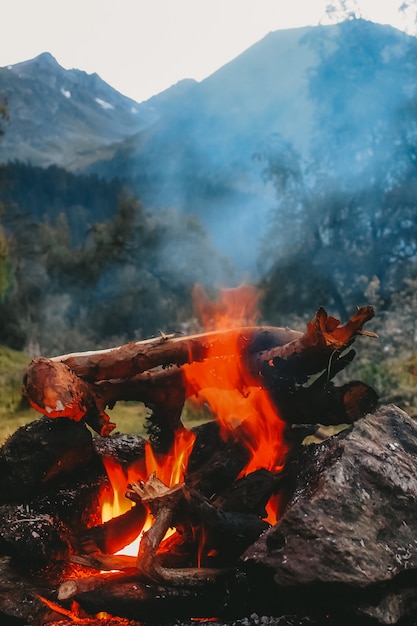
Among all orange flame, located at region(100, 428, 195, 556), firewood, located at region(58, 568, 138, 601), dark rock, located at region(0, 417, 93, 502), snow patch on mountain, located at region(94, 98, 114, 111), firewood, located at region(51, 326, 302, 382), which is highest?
snow patch on mountain, located at region(94, 98, 114, 111)

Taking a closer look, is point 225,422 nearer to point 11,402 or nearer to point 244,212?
point 11,402

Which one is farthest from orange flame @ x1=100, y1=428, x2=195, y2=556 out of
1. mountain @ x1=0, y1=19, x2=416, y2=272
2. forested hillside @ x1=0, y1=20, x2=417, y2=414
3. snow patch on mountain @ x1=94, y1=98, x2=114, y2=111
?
snow patch on mountain @ x1=94, y1=98, x2=114, y2=111

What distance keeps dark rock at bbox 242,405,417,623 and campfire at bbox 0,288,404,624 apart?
0.07m

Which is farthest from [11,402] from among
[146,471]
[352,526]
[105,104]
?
[105,104]

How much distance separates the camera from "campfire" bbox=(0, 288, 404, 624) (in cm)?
248

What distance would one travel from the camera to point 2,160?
48.3 ft

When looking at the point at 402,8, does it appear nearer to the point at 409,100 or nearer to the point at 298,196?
the point at 409,100

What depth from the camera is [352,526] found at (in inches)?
89.0

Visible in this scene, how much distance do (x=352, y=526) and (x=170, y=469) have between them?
65.3 inches

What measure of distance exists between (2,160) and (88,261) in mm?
4012

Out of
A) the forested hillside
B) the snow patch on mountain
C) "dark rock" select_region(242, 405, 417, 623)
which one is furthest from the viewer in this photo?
the snow patch on mountain

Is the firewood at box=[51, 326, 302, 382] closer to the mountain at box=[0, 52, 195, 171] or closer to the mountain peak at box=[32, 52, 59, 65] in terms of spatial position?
the mountain at box=[0, 52, 195, 171]

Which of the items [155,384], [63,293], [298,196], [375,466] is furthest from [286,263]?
[375,466]

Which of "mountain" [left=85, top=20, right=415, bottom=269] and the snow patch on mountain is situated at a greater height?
the snow patch on mountain
